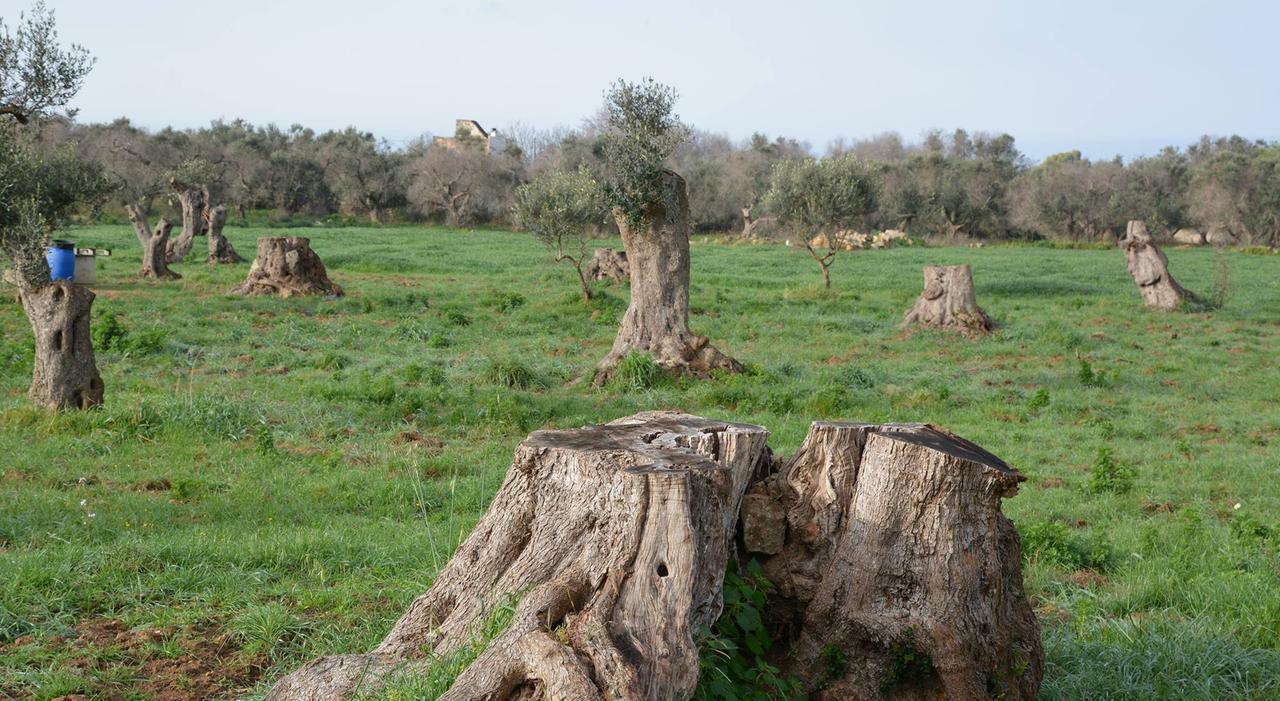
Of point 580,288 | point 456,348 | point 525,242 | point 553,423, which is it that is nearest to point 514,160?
point 525,242

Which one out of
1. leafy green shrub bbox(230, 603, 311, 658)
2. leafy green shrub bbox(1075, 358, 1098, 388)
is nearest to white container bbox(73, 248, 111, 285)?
leafy green shrub bbox(1075, 358, 1098, 388)

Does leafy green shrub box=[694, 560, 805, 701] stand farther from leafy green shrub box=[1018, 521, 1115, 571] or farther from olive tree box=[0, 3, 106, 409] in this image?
olive tree box=[0, 3, 106, 409]

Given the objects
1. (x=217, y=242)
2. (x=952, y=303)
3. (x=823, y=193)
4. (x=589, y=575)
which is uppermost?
(x=823, y=193)

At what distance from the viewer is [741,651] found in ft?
13.6

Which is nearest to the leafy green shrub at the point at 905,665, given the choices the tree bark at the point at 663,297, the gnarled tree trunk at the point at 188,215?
the tree bark at the point at 663,297

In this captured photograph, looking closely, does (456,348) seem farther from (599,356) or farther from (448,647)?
(448,647)

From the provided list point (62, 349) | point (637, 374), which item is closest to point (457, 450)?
point (637, 374)

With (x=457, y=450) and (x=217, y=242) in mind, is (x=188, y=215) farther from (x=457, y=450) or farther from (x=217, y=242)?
(x=457, y=450)

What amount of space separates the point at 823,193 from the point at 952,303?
30.8 feet

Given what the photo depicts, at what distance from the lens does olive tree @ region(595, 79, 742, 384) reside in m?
15.8

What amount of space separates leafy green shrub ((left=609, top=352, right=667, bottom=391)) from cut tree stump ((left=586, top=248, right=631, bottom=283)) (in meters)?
13.1

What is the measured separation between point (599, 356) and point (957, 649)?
1446cm

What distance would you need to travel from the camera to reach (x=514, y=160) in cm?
7719

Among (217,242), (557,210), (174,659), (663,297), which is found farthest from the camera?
(217,242)
